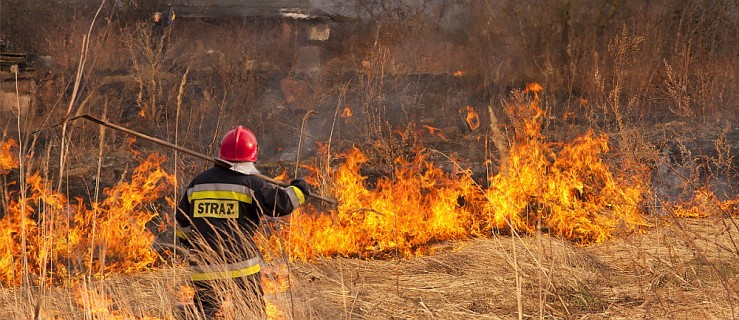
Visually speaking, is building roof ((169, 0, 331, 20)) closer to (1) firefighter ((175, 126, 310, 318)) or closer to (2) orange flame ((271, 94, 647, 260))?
(2) orange flame ((271, 94, 647, 260))

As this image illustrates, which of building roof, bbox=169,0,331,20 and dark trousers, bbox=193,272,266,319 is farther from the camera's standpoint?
building roof, bbox=169,0,331,20

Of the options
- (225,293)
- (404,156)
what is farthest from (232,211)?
(404,156)

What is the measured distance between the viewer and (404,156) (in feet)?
33.2

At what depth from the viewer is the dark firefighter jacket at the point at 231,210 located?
4.08m

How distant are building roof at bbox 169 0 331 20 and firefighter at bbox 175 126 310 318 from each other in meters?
16.6

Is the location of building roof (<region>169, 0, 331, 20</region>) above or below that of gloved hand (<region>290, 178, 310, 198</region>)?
above

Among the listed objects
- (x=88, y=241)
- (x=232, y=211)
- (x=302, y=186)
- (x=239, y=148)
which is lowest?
(x=88, y=241)

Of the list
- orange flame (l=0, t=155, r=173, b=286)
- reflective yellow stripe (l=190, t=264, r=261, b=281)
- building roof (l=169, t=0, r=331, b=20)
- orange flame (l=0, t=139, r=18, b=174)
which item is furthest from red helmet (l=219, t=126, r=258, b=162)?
building roof (l=169, t=0, r=331, b=20)

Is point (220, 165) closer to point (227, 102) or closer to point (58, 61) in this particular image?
point (227, 102)

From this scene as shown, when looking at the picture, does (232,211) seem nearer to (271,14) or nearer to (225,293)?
(225,293)

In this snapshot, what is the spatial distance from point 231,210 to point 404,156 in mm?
6082

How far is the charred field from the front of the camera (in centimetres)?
445

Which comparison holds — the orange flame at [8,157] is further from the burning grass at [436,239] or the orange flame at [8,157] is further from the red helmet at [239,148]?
the red helmet at [239,148]

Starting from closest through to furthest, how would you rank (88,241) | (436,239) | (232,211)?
(232,211)
(88,241)
(436,239)
